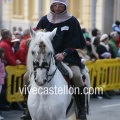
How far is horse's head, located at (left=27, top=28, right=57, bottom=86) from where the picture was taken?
7113 mm

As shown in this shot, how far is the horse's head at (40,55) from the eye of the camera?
23.3 feet

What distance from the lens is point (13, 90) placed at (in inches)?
514

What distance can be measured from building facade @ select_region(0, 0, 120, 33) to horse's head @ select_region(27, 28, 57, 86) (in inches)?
673

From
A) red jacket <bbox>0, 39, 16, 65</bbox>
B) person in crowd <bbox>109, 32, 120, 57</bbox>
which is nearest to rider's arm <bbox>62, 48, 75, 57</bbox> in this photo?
red jacket <bbox>0, 39, 16, 65</bbox>

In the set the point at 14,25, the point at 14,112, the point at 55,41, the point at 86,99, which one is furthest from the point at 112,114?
the point at 14,25

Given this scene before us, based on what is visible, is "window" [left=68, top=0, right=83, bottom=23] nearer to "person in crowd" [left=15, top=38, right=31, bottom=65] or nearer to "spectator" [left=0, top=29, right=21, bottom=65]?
"person in crowd" [left=15, top=38, right=31, bottom=65]

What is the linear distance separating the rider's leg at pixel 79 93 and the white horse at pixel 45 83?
0.60 meters

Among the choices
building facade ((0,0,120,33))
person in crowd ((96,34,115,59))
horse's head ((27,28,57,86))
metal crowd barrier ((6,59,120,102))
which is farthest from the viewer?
building facade ((0,0,120,33))

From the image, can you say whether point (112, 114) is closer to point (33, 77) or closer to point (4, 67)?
point (4, 67)

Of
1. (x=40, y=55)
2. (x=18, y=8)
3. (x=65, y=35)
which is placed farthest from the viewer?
(x=18, y=8)

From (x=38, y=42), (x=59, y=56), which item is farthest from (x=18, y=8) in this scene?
(x=38, y=42)

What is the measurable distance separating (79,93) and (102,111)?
4.55 meters

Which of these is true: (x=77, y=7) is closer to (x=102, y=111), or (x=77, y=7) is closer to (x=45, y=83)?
(x=102, y=111)

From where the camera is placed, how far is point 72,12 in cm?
3253
